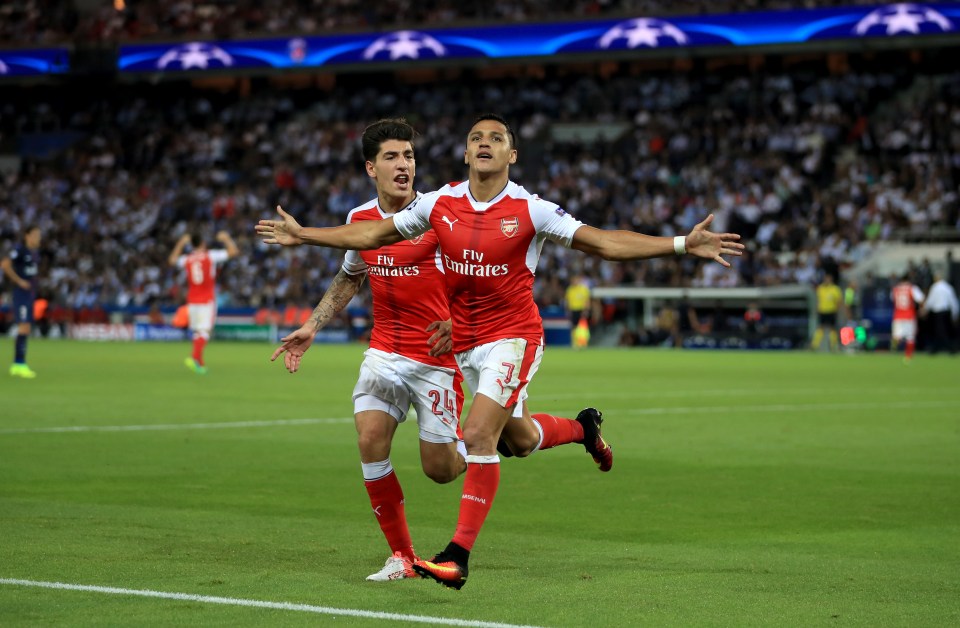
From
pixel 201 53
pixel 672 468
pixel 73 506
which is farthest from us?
pixel 201 53

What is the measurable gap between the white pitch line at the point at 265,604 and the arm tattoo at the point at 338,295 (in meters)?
2.20

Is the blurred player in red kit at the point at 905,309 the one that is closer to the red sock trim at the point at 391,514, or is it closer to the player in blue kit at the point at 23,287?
the player in blue kit at the point at 23,287

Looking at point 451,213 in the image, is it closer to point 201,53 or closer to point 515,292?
point 515,292

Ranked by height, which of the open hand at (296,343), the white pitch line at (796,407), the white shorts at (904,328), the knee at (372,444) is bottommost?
the white shorts at (904,328)

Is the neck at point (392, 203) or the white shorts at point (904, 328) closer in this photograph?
the neck at point (392, 203)

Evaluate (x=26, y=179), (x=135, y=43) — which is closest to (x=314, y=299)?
(x=135, y=43)

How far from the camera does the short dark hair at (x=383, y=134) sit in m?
8.24

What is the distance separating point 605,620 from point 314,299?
38.4m

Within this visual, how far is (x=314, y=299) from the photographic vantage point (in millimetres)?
44375

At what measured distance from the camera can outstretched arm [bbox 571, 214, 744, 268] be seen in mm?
7191

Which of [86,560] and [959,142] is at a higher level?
[959,142]

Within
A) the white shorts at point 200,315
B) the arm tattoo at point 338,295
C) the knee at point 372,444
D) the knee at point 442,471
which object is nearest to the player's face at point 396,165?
the arm tattoo at point 338,295

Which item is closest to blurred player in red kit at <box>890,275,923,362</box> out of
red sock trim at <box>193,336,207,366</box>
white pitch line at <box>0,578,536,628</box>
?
red sock trim at <box>193,336,207,366</box>

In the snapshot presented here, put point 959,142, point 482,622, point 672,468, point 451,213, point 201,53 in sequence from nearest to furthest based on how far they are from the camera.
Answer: point 482,622
point 451,213
point 672,468
point 959,142
point 201,53
